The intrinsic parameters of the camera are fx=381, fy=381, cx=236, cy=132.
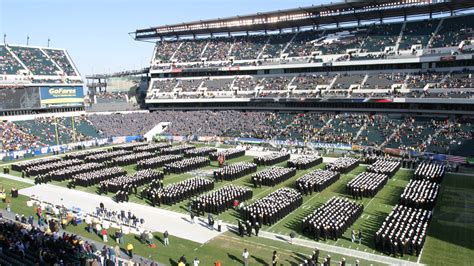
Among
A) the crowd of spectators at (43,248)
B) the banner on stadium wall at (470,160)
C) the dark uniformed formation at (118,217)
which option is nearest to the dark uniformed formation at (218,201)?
the dark uniformed formation at (118,217)

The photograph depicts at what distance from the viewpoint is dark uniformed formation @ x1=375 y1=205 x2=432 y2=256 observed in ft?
52.9

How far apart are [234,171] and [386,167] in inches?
468

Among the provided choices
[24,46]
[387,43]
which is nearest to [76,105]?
[24,46]

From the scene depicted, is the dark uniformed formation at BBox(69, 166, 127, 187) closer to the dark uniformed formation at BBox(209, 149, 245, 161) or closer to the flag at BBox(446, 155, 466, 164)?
the dark uniformed formation at BBox(209, 149, 245, 161)

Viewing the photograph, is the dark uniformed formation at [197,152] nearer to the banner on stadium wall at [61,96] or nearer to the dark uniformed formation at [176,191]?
the dark uniformed formation at [176,191]

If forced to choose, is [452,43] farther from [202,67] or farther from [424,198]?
[202,67]

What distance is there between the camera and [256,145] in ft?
153

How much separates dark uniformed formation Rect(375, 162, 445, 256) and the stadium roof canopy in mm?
33313

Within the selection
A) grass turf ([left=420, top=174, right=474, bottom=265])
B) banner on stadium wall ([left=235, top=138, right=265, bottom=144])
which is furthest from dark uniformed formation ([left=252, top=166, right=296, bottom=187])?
banner on stadium wall ([left=235, top=138, right=265, bottom=144])

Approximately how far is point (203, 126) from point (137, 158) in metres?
18.3

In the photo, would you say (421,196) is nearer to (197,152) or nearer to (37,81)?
(197,152)

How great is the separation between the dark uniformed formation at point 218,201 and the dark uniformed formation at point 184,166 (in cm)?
968

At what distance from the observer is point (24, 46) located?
195 ft

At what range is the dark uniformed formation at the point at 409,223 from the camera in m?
16.2
